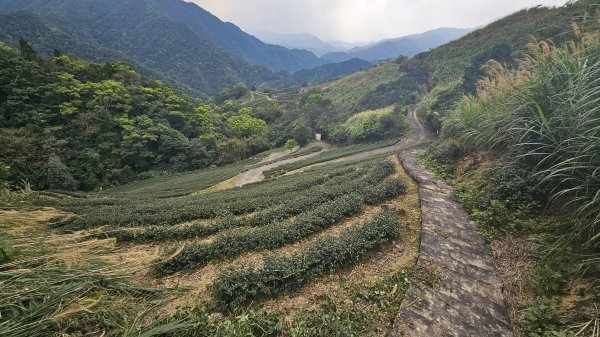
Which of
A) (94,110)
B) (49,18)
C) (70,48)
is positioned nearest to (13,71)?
(94,110)

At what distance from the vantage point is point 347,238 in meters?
6.21

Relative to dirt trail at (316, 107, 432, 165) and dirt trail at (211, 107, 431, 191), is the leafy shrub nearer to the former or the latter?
dirt trail at (211, 107, 431, 191)

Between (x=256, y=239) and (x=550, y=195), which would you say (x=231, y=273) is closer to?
(x=256, y=239)

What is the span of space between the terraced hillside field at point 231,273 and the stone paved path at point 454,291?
309mm

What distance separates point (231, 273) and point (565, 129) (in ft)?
23.4

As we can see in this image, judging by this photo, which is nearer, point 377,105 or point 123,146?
point 123,146

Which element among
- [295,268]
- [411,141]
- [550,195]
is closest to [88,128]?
[295,268]

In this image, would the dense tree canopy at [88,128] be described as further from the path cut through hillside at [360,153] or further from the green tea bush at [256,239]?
the green tea bush at [256,239]

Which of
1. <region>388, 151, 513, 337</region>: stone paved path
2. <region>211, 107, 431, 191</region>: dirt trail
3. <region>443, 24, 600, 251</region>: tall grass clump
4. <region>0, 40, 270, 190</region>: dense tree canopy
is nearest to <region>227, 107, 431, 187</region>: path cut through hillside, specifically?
<region>211, 107, 431, 191</region>: dirt trail

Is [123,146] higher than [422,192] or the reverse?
higher

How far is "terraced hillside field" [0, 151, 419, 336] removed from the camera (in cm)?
337

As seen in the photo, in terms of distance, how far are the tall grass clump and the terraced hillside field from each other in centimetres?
287

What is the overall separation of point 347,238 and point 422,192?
419 centimetres

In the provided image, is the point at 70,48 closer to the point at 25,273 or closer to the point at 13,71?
the point at 13,71
